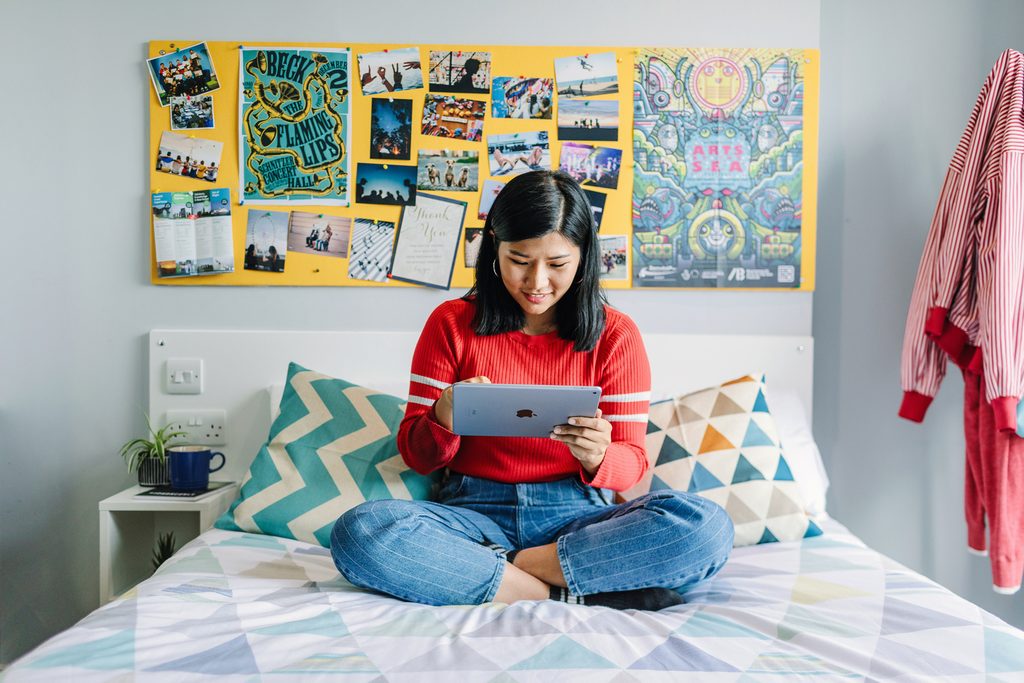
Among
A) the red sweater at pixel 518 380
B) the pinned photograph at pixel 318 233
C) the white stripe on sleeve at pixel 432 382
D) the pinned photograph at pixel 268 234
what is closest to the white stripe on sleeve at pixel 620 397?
the red sweater at pixel 518 380

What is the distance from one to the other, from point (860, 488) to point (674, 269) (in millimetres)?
Answer: 772

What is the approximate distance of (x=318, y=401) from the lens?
5.81 ft

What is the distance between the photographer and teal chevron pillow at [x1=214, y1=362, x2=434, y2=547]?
1.60 meters

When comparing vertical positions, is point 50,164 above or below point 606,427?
above

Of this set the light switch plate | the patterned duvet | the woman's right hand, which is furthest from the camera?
the light switch plate

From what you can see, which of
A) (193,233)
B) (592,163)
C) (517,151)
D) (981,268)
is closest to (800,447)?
(981,268)

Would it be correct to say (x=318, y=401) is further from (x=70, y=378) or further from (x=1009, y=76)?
(x=1009, y=76)

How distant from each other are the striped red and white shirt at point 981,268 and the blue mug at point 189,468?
1.64 meters

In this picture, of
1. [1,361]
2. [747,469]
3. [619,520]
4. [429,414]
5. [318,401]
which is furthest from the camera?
[1,361]

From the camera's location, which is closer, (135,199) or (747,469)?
(747,469)

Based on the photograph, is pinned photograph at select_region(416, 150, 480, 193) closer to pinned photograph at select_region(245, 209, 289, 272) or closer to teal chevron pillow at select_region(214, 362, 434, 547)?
pinned photograph at select_region(245, 209, 289, 272)

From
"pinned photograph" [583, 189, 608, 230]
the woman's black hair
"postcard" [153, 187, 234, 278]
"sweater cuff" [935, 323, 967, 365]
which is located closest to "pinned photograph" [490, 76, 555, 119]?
"pinned photograph" [583, 189, 608, 230]

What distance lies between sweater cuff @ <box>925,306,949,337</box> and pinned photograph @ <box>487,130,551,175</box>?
97 centimetres

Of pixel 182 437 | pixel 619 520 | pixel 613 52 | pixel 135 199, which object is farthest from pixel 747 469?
pixel 135 199
